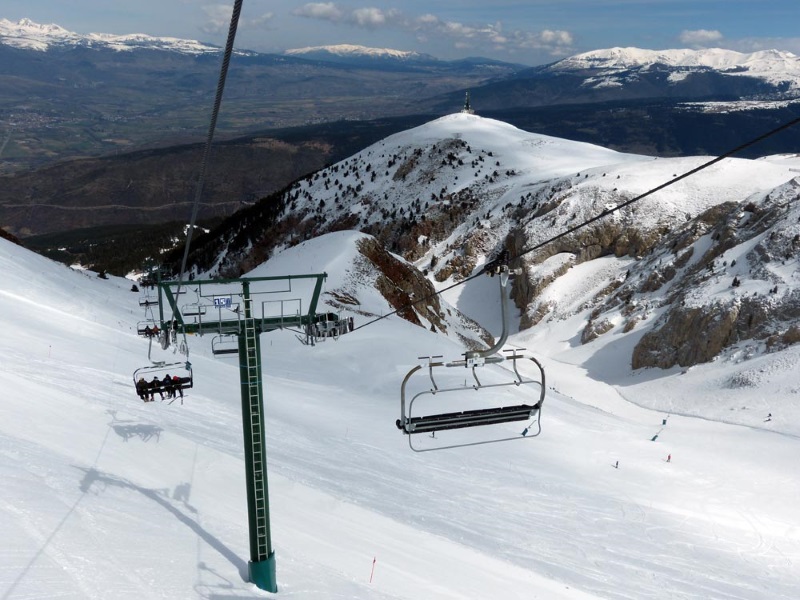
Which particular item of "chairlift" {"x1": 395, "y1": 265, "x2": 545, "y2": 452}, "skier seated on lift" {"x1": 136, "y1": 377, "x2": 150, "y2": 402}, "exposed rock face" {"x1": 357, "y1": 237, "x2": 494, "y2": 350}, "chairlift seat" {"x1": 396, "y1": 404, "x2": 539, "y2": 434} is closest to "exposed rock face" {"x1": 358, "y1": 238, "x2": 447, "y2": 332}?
"exposed rock face" {"x1": 357, "y1": 237, "x2": 494, "y2": 350}

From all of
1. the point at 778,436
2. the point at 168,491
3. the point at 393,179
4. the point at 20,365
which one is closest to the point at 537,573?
the point at 168,491

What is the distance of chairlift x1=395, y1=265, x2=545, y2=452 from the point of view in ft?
33.5

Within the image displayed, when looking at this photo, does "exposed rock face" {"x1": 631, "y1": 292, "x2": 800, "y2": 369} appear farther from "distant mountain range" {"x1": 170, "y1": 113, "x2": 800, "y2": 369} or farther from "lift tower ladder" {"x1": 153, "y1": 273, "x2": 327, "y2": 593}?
"lift tower ladder" {"x1": 153, "y1": 273, "x2": 327, "y2": 593}

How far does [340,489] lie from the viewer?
742 inches

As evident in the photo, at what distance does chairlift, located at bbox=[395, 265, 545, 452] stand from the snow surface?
45.7 inches

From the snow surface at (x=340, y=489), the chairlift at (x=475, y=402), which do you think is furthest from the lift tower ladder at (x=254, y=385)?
the chairlift at (x=475, y=402)

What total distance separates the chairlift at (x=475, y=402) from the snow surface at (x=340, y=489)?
3.81 feet

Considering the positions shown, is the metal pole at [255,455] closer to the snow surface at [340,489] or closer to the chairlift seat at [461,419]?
the snow surface at [340,489]

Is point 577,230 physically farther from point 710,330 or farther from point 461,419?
point 461,419

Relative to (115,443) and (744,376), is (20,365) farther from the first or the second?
(744,376)

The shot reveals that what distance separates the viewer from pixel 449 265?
7338cm

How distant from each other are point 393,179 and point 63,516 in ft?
283

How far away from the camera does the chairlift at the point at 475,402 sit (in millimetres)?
10211

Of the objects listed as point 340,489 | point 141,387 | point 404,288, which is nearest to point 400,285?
point 404,288
